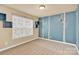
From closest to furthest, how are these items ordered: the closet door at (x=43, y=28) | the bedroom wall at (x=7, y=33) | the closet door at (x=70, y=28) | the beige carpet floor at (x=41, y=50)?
1. the beige carpet floor at (x=41, y=50)
2. the bedroom wall at (x=7, y=33)
3. the closet door at (x=70, y=28)
4. the closet door at (x=43, y=28)

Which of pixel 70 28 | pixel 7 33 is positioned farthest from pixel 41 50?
pixel 70 28

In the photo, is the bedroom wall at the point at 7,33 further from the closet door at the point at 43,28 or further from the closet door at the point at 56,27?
the closet door at the point at 56,27

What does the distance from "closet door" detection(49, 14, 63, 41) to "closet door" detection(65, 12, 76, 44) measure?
29cm

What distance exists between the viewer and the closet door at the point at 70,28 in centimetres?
411

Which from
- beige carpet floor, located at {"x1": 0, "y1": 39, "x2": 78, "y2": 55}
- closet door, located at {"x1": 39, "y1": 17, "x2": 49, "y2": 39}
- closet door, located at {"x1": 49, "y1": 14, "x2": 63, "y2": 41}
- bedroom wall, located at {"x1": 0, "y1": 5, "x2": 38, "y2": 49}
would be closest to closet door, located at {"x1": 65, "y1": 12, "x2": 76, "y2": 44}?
closet door, located at {"x1": 49, "y1": 14, "x2": 63, "y2": 41}

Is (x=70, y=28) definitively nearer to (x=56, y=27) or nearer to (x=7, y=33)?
(x=56, y=27)

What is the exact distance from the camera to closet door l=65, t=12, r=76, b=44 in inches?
162

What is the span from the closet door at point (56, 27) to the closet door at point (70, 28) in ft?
0.96

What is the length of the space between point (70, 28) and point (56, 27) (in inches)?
27.5

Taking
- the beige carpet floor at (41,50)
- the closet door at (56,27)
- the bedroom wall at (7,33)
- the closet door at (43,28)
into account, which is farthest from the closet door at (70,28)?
the bedroom wall at (7,33)

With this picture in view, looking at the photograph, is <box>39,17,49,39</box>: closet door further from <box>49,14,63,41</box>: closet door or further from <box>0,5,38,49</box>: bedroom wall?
Result: <box>0,5,38,49</box>: bedroom wall

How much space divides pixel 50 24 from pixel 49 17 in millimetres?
350

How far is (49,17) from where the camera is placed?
4902 mm
